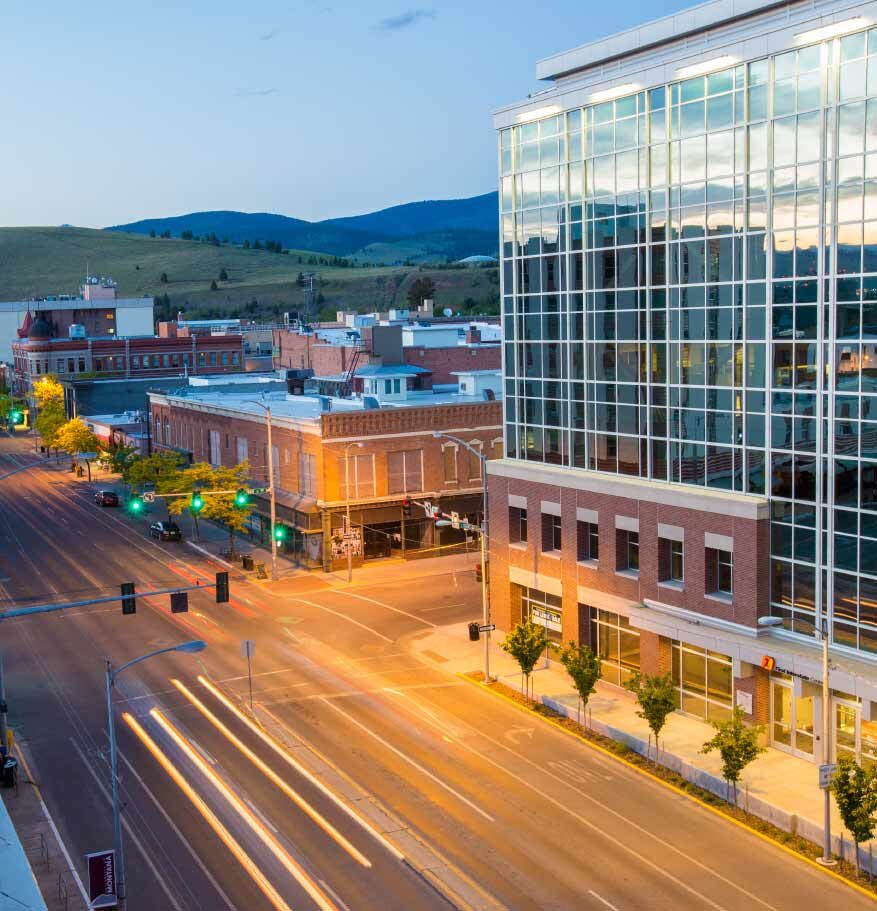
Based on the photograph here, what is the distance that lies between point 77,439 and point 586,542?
258 feet

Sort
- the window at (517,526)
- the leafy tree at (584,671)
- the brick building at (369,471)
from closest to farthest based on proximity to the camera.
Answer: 1. the leafy tree at (584,671)
2. the window at (517,526)
3. the brick building at (369,471)

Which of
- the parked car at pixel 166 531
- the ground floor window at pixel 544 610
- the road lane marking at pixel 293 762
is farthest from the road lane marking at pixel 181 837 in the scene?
the parked car at pixel 166 531

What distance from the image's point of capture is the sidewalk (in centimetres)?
3203

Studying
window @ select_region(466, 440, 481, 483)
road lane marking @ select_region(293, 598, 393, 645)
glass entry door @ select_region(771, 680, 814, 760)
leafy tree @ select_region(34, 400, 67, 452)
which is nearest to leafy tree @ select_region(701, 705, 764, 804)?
glass entry door @ select_region(771, 680, 814, 760)

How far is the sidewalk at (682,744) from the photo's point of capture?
32.0 metres

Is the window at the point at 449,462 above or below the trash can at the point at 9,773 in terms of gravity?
above

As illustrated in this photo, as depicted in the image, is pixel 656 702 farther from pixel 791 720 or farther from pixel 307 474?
pixel 307 474

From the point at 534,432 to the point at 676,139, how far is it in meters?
13.7

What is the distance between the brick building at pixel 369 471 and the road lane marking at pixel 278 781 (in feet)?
75.0

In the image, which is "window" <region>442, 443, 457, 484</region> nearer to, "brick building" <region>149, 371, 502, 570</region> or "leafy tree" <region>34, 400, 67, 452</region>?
"brick building" <region>149, 371, 502, 570</region>

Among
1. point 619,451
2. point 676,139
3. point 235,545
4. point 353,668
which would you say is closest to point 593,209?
point 676,139

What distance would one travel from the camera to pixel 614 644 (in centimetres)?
4488

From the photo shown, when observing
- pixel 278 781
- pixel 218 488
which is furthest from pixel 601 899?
pixel 218 488

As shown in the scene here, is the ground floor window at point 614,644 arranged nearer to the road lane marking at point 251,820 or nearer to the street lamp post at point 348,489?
the road lane marking at point 251,820
